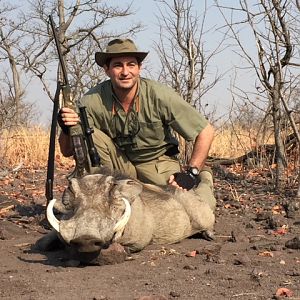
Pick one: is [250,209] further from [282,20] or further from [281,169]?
[282,20]

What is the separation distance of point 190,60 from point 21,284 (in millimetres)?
7109

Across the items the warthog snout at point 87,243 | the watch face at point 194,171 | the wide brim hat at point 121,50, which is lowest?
the warthog snout at point 87,243

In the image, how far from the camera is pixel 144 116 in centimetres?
505

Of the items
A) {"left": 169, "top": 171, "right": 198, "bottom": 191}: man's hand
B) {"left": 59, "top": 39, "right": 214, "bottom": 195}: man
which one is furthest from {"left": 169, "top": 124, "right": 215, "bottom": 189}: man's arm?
{"left": 169, "top": 171, "right": 198, "bottom": 191}: man's hand

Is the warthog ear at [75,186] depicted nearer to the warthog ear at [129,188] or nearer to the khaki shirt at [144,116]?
the warthog ear at [129,188]

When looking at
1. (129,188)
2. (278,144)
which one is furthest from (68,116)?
(278,144)

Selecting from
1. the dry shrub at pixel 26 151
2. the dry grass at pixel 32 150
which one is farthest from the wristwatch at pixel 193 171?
the dry shrub at pixel 26 151

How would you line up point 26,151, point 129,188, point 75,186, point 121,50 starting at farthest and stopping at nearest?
point 26,151 → point 121,50 → point 129,188 → point 75,186

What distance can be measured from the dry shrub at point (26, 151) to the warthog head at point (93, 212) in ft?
18.7

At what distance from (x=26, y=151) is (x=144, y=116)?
5436 mm

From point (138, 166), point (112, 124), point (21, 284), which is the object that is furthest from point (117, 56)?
point (21, 284)

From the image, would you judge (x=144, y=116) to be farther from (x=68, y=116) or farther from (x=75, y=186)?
(x=75, y=186)

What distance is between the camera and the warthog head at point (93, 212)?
338cm

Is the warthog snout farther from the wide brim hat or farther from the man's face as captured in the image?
the wide brim hat
